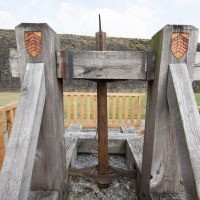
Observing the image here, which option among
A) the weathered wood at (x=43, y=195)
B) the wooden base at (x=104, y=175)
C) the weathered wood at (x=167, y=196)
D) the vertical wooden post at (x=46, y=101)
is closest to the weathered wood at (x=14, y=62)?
the vertical wooden post at (x=46, y=101)

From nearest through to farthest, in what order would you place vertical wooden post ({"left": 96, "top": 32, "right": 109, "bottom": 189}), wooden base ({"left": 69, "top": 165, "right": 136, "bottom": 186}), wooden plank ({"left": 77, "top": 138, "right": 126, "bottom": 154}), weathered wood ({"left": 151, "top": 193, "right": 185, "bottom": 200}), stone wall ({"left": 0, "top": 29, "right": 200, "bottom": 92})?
weathered wood ({"left": 151, "top": 193, "right": 185, "bottom": 200})
vertical wooden post ({"left": 96, "top": 32, "right": 109, "bottom": 189})
wooden base ({"left": 69, "top": 165, "right": 136, "bottom": 186})
wooden plank ({"left": 77, "top": 138, "right": 126, "bottom": 154})
stone wall ({"left": 0, "top": 29, "right": 200, "bottom": 92})

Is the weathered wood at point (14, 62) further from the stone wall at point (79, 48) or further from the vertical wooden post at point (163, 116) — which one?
the stone wall at point (79, 48)

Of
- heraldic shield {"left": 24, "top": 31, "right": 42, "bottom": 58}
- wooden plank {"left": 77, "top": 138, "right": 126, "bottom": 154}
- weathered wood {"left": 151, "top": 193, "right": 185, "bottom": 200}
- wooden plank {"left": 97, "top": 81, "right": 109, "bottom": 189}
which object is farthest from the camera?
wooden plank {"left": 77, "top": 138, "right": 126, "bottom": 154}

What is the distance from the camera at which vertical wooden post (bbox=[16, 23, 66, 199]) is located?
3.48 ft

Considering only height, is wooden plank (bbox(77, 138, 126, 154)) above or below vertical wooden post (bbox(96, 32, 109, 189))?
below

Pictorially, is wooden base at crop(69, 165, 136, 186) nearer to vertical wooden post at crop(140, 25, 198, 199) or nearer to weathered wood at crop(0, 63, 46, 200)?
vertical wooden post at crop(140, 25, 198, 199)

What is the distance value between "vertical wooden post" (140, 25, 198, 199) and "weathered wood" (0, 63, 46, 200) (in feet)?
2.67

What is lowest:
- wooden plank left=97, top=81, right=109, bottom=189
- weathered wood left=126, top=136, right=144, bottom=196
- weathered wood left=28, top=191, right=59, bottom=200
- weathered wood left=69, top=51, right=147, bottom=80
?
weathered wood left=126, top=136, right=144, bottom=196

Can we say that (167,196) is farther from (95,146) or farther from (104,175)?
(95,146)

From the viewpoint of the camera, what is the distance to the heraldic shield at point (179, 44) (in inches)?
41.8

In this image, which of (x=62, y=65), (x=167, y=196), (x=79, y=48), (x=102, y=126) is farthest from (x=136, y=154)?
(x=79, y=48)

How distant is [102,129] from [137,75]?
0.83 m

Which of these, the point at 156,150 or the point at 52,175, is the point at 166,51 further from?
the point at 52,175

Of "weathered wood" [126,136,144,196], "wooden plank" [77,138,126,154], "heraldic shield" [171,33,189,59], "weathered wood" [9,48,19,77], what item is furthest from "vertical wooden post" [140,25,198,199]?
"wooden plank" [77,138,126,154]
